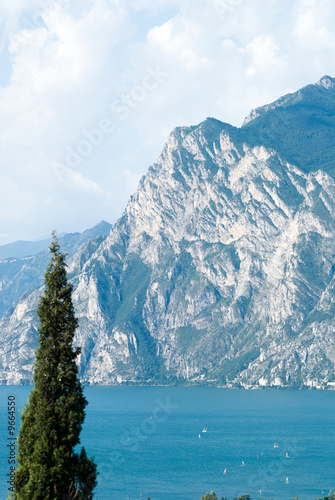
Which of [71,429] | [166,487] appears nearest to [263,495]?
[166,487]

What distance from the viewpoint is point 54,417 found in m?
28.6

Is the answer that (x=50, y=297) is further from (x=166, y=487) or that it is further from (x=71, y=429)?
(x=166, y=487)

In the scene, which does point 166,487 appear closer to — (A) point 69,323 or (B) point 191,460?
(B) point 191,460

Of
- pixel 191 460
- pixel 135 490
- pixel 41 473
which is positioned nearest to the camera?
pixel 41 473

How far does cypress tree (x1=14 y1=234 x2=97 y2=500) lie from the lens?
27781 mm

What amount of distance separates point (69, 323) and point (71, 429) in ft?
15.2

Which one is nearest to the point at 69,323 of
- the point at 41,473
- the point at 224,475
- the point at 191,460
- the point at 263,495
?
the point at 41,473

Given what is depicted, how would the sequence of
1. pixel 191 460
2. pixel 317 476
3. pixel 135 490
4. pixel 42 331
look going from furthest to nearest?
pixel 191 460 → pixel 317 476 → pixel 135 490 → pixel 42 331

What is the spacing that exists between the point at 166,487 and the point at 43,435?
131m

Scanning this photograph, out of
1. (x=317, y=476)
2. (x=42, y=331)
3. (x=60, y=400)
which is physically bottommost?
(x=317, y=476)

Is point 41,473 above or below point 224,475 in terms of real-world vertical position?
above

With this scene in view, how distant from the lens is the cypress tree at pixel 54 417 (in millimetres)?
27781

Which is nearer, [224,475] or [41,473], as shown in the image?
[41,473]

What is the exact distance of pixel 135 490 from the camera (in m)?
148
